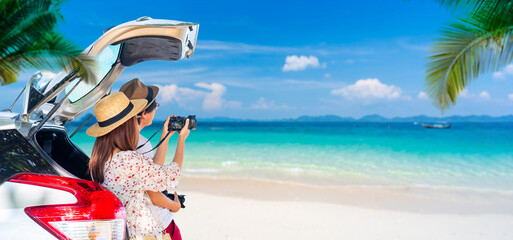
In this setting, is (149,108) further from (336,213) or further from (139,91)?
(336,213)

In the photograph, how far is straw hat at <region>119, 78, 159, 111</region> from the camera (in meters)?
2.54

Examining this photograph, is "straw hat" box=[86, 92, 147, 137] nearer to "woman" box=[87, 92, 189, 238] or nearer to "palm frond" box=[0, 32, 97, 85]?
"woman" box=[87, 92, 189, 238]

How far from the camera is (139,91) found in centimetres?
254

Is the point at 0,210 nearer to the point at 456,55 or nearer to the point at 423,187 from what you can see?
the point at 456,55

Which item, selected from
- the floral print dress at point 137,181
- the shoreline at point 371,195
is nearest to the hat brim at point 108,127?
the floral print dress at point 137,181

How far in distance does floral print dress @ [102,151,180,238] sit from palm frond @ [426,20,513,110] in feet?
14.1

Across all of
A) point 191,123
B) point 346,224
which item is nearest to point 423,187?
point 346,224

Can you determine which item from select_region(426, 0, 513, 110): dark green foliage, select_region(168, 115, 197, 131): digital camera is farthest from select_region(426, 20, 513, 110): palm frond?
select_region(168, 115, 197, 131): digital camera

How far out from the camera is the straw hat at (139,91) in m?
2.54

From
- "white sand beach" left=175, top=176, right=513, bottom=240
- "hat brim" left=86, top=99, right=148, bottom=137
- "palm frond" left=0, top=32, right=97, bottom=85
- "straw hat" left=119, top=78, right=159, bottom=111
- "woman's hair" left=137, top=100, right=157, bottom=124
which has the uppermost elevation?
"palm frond" left=0, top=32, right=97, bottom=85

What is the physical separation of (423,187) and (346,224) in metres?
5.35

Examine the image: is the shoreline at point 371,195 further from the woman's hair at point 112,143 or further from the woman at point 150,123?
the woman's hair at point 112,143

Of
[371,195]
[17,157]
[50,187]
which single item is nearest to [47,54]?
[17,157]

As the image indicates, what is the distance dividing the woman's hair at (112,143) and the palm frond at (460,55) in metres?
4.32
